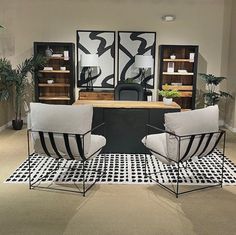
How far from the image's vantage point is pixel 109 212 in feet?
9.75

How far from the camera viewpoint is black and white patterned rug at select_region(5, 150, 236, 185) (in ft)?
12.3

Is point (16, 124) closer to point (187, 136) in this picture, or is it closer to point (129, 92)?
point (129, 92)

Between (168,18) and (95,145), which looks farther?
(168,18)

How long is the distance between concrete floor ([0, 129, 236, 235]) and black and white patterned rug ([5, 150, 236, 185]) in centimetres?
22

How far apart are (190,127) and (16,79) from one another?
385 cm

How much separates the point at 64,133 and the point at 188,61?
13.3ft

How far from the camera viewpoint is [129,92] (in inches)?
214

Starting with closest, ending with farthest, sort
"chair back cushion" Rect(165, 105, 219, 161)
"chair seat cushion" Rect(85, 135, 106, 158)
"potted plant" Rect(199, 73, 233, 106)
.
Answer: "chair back cushion" Rect(165, 105, 219, 161)
"chair seat cushion" Rect(85, 135, 106, 158)
"potted plant" Rect(199, 73, 233, 106)

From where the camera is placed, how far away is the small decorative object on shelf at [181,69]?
21.2 feet

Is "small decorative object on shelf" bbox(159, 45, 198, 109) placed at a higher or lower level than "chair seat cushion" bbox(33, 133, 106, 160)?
higher

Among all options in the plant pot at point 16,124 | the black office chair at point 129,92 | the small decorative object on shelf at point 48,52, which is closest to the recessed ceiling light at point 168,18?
the black office chair at point 129,92

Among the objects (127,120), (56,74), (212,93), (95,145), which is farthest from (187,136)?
(56,74)

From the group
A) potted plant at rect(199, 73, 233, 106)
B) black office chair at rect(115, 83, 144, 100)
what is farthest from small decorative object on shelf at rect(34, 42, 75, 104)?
potted plant at rect(199, 73, 233, 106)

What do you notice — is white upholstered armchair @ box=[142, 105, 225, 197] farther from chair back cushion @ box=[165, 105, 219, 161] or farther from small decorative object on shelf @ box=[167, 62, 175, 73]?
small decorative object on shelf @ box=[167, 62, 175, 73]
